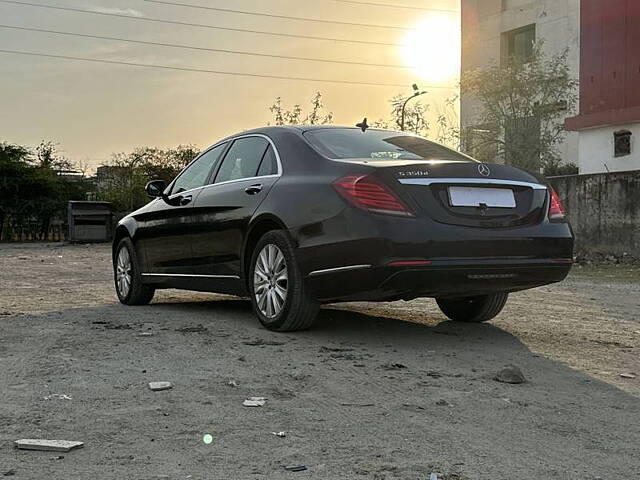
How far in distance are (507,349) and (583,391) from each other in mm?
1161

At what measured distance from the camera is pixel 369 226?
4.99 m

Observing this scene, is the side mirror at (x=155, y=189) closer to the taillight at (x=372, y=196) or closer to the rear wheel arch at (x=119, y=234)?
the rear wheel arch at (x=119, y=234)

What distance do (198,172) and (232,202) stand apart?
1.13 metres

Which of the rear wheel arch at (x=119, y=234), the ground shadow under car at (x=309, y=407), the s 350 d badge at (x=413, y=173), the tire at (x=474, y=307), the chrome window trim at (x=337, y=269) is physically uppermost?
the s 350 d badge at (x=413, y=173)

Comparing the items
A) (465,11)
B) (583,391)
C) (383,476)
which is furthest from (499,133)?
(383,476)

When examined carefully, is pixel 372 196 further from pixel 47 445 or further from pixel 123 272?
pixel 123 272

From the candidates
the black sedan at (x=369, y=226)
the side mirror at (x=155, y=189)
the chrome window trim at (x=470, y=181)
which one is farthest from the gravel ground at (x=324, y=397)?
the side mirror at (x=155, y=189)

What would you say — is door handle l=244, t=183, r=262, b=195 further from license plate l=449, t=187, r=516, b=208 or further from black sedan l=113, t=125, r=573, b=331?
license plate l=449, t=187, r=516, b=208

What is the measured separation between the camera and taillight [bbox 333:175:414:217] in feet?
16.5

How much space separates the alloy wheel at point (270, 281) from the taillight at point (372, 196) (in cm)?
78

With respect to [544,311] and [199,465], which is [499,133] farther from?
[199,465]

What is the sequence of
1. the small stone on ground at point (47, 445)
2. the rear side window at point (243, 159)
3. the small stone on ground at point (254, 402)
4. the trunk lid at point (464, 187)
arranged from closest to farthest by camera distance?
the small stone on ground at point (47, 445)
the small stone on ground at point (254, 402)
the trunk lid at point (464, 187)
the rear side window at point (243, 159)

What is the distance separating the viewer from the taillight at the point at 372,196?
5020 millimetres

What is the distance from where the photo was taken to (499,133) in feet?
84.3
